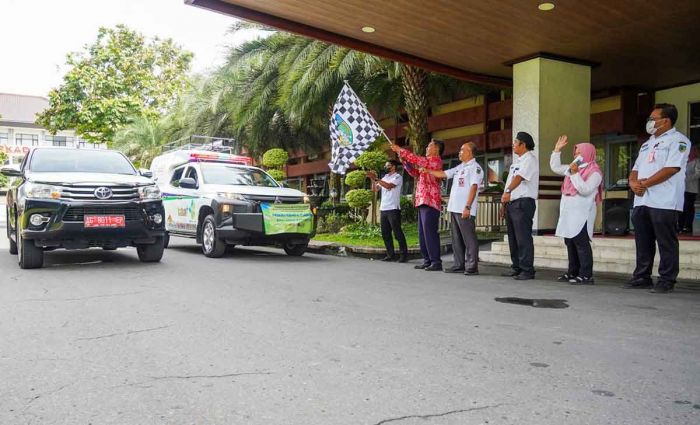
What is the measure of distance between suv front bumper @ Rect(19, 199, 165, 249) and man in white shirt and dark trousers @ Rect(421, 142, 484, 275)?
451cm

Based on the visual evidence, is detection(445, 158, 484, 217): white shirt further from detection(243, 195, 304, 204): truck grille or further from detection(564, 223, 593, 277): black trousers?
detection(243, 195, 304, 204): truck grille

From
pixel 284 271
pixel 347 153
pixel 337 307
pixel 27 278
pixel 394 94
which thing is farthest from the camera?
pixel 394 94

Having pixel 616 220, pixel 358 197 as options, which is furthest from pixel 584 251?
pixel 358 197

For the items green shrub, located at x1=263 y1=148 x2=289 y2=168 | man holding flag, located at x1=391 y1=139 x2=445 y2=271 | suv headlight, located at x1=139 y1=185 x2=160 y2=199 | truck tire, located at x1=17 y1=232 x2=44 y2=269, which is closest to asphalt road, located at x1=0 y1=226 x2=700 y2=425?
truck tire, located at x1=17 y1=232 x2=44 y2=269

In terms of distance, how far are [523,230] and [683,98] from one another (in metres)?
8.43

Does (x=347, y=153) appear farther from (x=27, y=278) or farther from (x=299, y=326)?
(x=299, y=326)

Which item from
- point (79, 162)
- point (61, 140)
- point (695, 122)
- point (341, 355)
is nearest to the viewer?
point (341, 355)

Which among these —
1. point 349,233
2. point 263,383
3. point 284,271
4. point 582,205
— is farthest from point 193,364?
point 349,233

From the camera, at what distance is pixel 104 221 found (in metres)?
8.09

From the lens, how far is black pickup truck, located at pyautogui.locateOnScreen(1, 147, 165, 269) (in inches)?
309

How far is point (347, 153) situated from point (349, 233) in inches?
177

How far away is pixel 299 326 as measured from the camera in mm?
4641

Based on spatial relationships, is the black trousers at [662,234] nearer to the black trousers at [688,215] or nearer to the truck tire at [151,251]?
the black trousers at [688,215]

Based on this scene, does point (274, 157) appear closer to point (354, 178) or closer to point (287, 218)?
point (354, 178)
